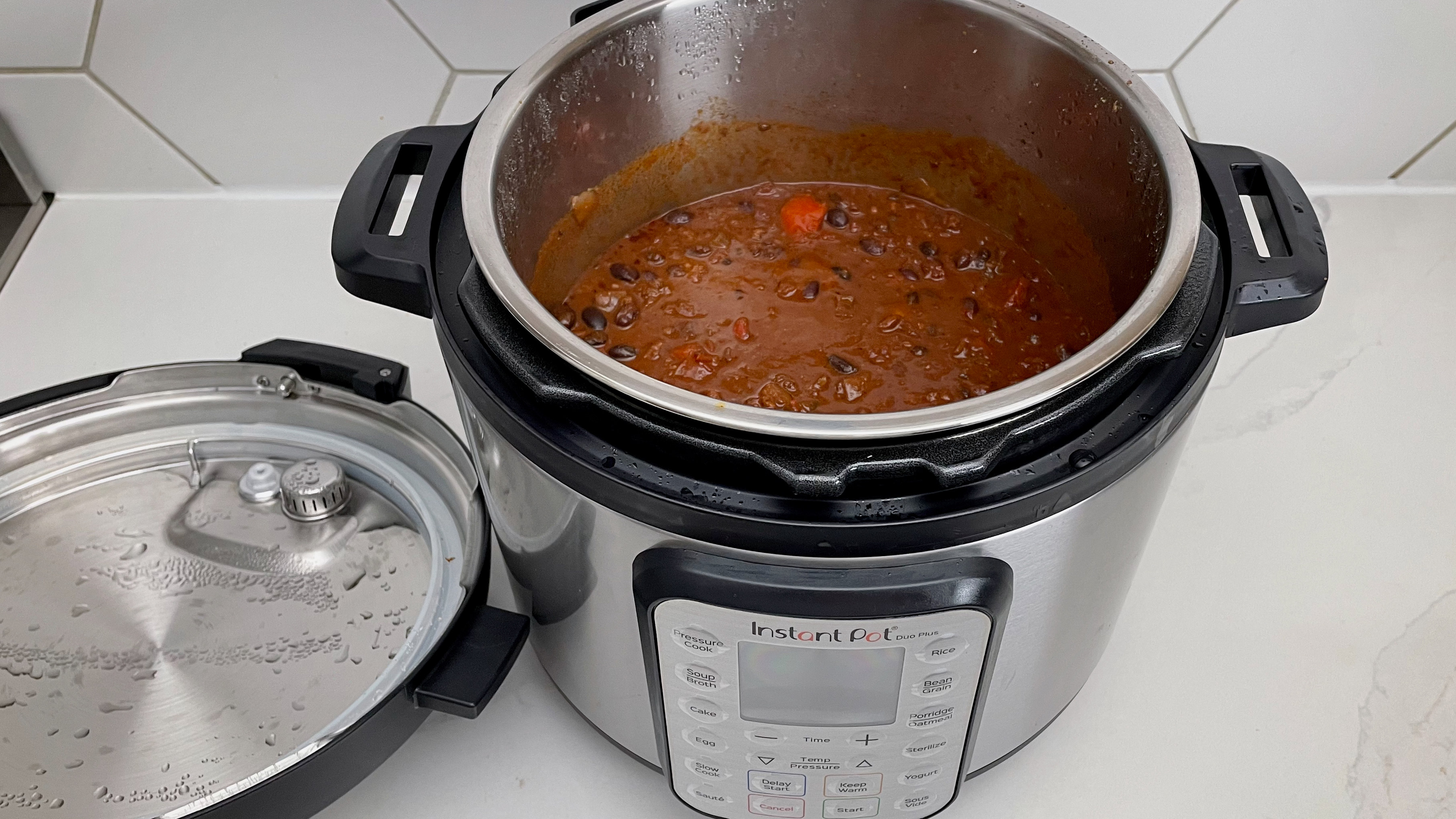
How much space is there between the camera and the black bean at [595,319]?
1.08 meters

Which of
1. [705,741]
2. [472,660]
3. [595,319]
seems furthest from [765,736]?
[595,319]

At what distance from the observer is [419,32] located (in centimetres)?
148

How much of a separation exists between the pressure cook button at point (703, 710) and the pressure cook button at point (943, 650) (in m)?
0.15

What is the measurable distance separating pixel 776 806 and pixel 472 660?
27 centimetres

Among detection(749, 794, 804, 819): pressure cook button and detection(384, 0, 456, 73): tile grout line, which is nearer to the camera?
detection(749, 794, 804, 819): pressure cook button

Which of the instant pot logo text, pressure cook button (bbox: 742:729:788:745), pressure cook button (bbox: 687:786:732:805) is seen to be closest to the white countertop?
pressure cook button (bbox: 687:786:732:805)

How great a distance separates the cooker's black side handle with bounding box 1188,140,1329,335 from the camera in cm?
82

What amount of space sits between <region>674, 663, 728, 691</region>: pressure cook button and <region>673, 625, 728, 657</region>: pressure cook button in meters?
0.02

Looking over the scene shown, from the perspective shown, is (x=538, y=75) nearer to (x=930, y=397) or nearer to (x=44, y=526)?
Result: (x=930, y=397)

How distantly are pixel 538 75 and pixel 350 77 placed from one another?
68 cm

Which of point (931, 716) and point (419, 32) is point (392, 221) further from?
point (419, 32)

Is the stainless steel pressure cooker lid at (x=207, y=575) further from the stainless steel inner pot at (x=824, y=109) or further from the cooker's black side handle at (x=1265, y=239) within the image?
the cooker's black side handle at (x=1265, y=239)

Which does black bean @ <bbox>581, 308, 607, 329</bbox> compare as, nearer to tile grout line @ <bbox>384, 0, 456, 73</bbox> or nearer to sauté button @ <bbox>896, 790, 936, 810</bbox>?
sauté button @ <bbox>896, 790, 936, 810</bbox>

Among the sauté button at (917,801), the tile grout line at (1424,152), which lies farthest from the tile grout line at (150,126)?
the tile grout line at (1424,152)
